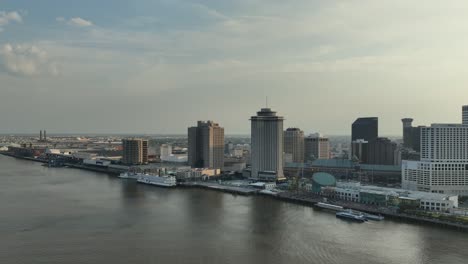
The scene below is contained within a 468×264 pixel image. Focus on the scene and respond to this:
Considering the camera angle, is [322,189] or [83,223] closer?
[83,223]

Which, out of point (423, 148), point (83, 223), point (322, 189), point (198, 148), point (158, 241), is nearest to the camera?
point (158, 241)

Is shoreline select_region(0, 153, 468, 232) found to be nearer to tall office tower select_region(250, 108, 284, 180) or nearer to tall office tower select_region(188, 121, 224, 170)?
tall office tower select_region(250, 108, 284, 180)

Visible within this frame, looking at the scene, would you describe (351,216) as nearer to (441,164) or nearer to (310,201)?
(310,201)

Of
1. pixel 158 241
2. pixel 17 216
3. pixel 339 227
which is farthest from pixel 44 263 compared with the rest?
pixel 339 227

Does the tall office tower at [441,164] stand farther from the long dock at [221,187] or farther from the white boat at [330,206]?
the long dock at [221,187]

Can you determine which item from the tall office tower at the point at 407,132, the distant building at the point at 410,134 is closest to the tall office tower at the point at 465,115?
Result: the distant building at the point at 410,134

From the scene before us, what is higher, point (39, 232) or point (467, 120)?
point (467, 120)

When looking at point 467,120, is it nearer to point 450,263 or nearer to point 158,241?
point 450,263

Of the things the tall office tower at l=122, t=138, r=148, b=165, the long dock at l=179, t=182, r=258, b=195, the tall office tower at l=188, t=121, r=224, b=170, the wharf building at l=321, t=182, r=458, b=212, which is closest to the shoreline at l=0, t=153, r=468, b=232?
the long dock at l=179, t=182, r=258, b=195
